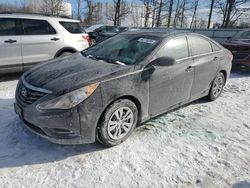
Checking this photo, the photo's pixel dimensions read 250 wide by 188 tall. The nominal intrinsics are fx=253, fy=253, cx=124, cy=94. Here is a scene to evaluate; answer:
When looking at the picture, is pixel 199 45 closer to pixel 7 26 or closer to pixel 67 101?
pixel 67 101

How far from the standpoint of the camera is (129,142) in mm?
3600

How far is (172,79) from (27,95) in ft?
7.07

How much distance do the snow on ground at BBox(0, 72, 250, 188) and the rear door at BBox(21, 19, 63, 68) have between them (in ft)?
8.12

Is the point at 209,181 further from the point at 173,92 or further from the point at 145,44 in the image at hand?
the point at 145,44

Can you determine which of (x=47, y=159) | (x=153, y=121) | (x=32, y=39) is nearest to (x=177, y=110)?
(x=153, y=121)

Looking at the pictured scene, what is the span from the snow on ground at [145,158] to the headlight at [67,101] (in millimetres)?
701

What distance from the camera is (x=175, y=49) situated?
13.8 feet

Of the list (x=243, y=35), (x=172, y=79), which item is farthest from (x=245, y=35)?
(x=172, y=79)

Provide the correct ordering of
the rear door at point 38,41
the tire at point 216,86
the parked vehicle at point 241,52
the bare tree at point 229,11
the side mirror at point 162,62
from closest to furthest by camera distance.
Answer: the side mirror at point 162,62
the tire at point 216,86
the rear door at point 38,41
the parked vehicle at point 241,52
the bare tree at point 229,11

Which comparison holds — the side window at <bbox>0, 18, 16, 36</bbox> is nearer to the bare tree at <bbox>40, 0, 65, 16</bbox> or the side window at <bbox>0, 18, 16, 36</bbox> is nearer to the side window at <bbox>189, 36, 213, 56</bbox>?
the side window at <bbox>189, 36, 213, 56</bbox>

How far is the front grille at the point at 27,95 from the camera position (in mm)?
3098

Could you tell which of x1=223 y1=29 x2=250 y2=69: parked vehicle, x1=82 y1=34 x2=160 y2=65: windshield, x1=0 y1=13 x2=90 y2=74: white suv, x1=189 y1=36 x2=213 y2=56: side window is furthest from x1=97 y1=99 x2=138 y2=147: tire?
x1=223 y1=29 x2=250 y2=69: parked vehicle

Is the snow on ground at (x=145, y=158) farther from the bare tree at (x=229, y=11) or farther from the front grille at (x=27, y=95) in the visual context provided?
the bare tree at (x=229, y=11)

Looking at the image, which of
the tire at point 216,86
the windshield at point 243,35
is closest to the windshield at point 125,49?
the tire at point 216,86
